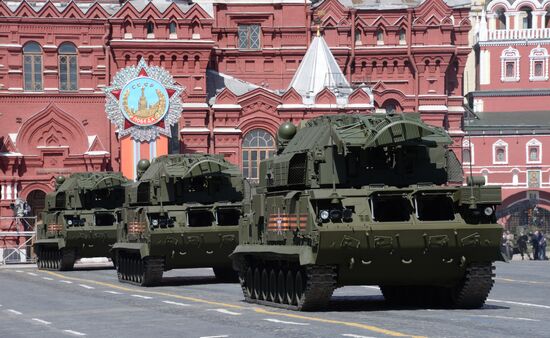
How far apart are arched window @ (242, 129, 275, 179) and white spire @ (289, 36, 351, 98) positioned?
2931 millimetres

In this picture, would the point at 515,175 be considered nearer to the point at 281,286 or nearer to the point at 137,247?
the point at 137,247

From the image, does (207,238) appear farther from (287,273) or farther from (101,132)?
(101,132)

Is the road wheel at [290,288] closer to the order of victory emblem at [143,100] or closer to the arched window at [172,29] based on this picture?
the order of victory emblem at [143,100]

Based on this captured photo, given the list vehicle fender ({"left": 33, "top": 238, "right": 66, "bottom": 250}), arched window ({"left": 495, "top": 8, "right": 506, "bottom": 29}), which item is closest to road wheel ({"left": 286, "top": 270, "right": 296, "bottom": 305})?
vehicle fender ({"left": 33, "top": 238, "right": 66, "bottom": 250})

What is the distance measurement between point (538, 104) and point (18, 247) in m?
57.6

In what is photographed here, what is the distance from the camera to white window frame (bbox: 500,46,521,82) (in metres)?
117

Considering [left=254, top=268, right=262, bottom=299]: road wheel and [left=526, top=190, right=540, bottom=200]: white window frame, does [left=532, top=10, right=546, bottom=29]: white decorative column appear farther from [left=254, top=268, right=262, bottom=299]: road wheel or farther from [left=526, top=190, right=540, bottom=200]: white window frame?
[left=254, top=268, right=262, bottom=299]: road wheel

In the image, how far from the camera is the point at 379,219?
2281 centimetres

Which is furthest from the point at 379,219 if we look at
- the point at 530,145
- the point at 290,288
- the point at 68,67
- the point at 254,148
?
the point at 530,145

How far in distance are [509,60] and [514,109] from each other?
20.3ft

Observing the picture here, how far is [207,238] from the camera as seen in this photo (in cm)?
3450

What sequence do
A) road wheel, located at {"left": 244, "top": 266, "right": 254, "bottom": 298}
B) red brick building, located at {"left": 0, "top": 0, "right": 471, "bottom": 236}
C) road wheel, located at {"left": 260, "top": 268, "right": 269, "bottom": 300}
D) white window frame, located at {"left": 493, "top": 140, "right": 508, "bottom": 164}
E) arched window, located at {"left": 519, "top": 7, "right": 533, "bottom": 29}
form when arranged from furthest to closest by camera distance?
arched window, located at {"left": 519, "top": 7, "right": 533, "bottom": 29} < white window frame, located at {"left": 493, "top": 140, "right": 508, "bottom": 164} < red brick building, located at {"left": 0, "top": 0, "right": 471, "bottom": 236} < road wheel, located at {"left": 244, "top": 266, "right": 254, "bottom": 298} < road wheel, located at {"left": 260, "top": 268, "right": 269, "bottom": 300}

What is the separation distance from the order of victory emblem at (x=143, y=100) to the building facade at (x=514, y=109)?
3304 cm

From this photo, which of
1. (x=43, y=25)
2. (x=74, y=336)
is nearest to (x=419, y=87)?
(x=43, y=25)
